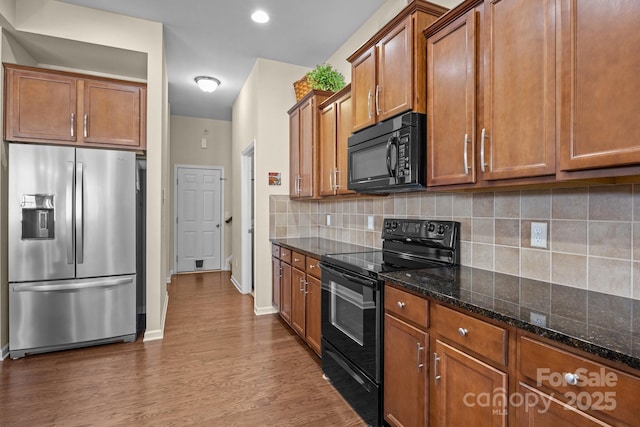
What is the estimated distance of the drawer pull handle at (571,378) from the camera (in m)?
0.89

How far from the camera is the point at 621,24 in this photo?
1.01 metres

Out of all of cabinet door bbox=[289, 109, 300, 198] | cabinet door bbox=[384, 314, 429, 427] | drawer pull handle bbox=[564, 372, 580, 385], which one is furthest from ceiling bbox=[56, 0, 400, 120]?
drawer pull handle bbox=[564, 372, 580, 385]

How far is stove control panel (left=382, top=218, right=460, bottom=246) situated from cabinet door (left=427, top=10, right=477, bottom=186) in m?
0.39

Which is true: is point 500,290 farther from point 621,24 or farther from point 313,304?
point 313,304

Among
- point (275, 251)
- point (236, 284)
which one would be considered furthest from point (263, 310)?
point (236, 284)

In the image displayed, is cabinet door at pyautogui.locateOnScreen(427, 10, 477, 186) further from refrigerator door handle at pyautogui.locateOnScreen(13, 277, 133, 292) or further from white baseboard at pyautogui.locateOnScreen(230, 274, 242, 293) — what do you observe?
white baseboard at pyautogui.locateOnScreen(230, 274, 242, 293)

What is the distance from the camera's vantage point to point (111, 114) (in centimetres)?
307

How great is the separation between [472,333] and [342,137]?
6.72 feet

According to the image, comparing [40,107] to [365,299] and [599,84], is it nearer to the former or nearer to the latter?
[365,299]

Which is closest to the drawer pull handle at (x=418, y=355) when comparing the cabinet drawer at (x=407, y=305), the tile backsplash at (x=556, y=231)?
the cabinet drawer at (x=407, y=305)

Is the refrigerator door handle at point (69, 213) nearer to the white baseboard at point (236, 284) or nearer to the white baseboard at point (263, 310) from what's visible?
the white baseboard at point (263, 310)

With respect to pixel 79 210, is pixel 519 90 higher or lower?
higher

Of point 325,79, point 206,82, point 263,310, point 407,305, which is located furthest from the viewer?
point 206,82

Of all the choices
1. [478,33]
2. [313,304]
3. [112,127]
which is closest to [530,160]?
[478,33]
